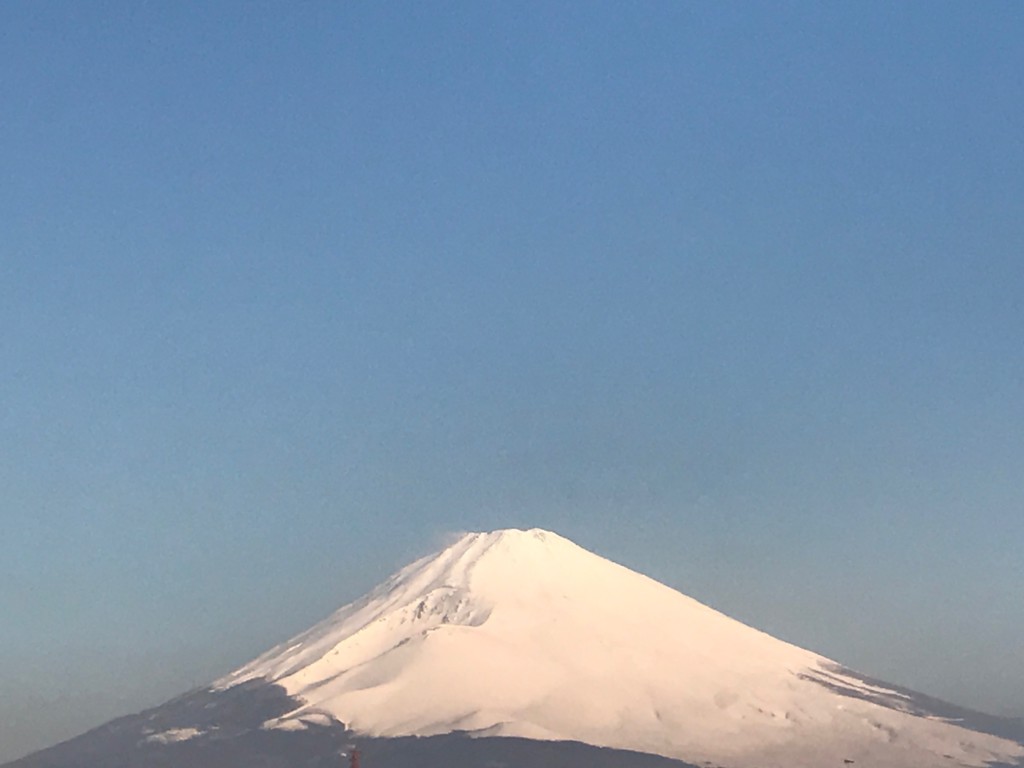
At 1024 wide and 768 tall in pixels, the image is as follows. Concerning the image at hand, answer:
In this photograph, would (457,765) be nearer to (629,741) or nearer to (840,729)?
(629,741)

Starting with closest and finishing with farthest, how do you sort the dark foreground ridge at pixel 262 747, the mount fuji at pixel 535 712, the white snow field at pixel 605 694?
the dark foreground ridge at pixel 262 747
the mount fuji at pixel 535 712
the white snow field at pixel 605 694

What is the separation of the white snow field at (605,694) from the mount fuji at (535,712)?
0.28 m

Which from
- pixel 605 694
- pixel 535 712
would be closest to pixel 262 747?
pixel 535 712

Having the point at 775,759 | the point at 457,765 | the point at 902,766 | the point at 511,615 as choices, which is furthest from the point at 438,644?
the point at 902,766

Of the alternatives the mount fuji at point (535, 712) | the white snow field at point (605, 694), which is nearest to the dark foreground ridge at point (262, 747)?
the mount fuji at point (535, 712)

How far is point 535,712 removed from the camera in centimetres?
17350

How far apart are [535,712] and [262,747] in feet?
110

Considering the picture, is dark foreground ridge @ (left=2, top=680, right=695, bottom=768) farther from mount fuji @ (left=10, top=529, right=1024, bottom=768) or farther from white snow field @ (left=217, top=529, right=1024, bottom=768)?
white snow field @ (left=217, top=529, right=1024, bottom=768)

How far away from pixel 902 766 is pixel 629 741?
1241 inches

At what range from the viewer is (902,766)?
527 ft

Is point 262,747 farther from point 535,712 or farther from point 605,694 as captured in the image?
point 605,694

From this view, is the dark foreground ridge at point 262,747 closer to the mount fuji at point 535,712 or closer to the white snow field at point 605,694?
the mount fuji at point 535,712

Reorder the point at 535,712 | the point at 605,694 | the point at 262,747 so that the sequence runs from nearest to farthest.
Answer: the point at 262,747, the point at 535,712, the point at 605,694

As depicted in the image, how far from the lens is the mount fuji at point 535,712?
162125mm
